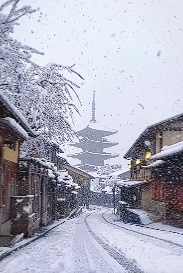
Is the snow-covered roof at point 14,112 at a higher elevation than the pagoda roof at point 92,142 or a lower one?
lower

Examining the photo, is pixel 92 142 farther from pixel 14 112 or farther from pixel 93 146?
pixel 14 112

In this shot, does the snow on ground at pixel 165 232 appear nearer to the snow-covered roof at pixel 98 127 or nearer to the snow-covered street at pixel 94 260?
the snow-covered street at pixel 94 260

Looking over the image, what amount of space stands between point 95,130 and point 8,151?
7090cm

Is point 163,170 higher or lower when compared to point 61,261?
higher

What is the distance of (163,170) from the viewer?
25.1m

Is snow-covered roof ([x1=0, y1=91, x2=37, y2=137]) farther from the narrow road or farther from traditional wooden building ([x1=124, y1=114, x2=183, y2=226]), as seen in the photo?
traditional wooden building ([x1=124, y1=114, x2=183, y2=226])

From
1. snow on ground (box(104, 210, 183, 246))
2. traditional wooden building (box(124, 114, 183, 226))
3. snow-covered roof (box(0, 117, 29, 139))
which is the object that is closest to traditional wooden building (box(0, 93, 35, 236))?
snow-covered roof (box(0, 117, 29, 139))

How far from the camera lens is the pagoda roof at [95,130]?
82.1 m

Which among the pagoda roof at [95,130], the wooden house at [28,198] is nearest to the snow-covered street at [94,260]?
the wooden house at [28,198]

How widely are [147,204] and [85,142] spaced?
51172 millimetres

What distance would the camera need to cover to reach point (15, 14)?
9.54 meters

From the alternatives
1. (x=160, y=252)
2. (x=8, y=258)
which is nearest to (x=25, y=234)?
(x=8, y=258)

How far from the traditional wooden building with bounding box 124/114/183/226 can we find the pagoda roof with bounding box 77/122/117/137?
4433 cm

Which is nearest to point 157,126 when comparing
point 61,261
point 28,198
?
point 28,198
